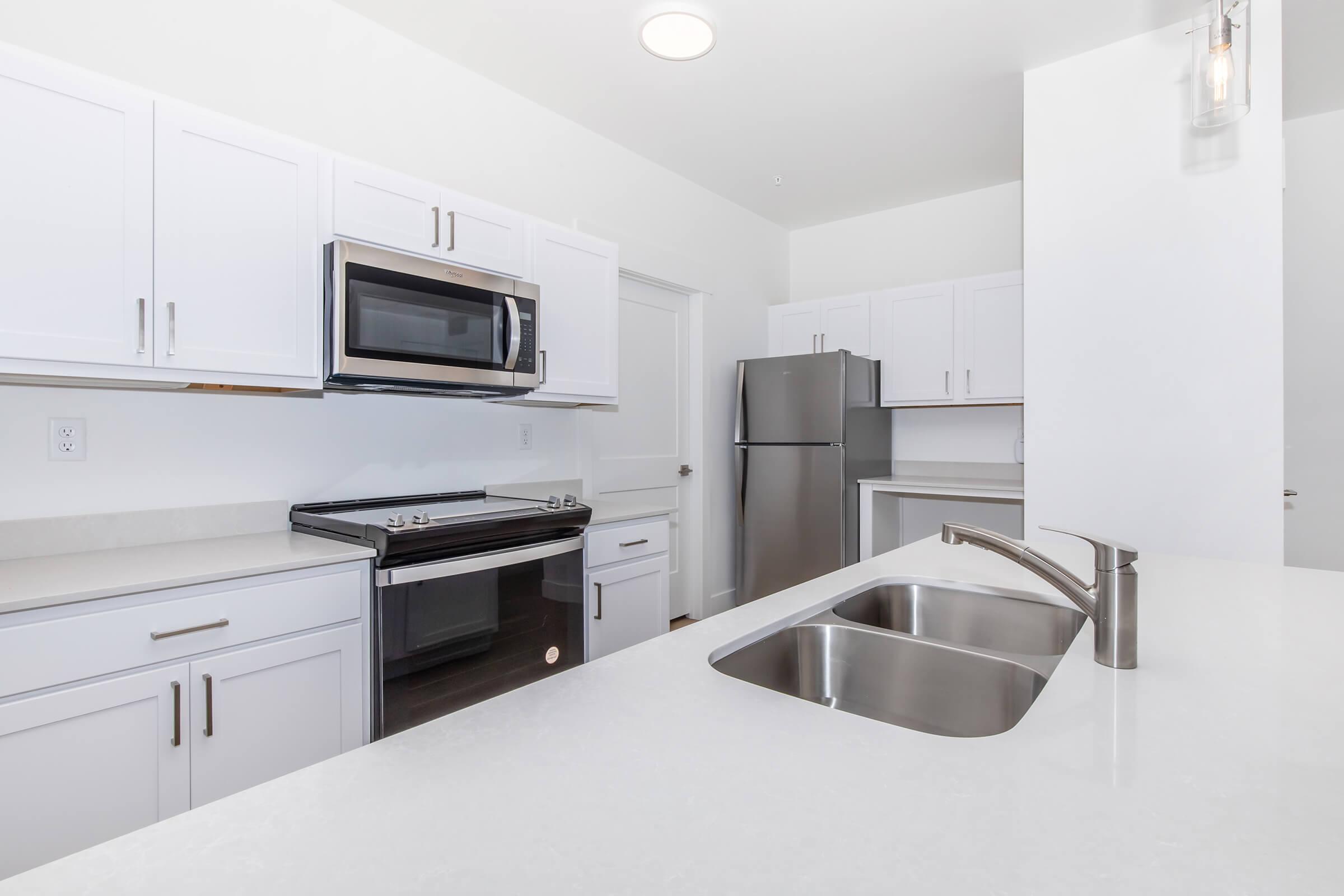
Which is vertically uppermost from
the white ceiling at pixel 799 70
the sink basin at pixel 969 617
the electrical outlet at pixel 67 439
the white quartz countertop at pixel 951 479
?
the white ceiling at pixel 799 70

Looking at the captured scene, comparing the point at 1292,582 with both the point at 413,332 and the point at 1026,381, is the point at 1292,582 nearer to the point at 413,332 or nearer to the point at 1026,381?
the point at 1026,381

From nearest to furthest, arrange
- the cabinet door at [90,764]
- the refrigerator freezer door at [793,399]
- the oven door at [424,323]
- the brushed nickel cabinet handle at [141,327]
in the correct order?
1. the cabinet door at [90,764]
2. the brushed nickel cabinet handle at [141,327]
3. the oven door at [424,323]
4. the refrigerator freezer door at [793,399]

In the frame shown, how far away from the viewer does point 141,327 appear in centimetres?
165

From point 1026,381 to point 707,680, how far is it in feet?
8.33

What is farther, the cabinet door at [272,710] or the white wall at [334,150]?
the white wall at [334,150]

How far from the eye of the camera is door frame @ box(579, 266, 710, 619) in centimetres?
398

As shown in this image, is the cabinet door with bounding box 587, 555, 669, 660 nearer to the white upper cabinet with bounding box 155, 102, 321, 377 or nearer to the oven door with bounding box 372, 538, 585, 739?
the oven door with bounding box 372, 538, 585, 739

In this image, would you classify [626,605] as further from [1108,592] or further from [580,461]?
[1108,592]

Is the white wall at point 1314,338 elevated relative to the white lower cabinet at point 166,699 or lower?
elevated

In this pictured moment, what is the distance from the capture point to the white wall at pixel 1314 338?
3270 mm

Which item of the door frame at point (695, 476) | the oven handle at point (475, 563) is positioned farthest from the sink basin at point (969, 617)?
the door frame at point (695, 476)

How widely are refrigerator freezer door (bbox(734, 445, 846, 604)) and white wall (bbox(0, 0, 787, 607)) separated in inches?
50.9

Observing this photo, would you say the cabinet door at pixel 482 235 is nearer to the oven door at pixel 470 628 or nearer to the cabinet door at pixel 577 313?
the cabinet door at pixel 577 313

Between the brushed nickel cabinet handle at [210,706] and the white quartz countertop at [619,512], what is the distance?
1201 mm
